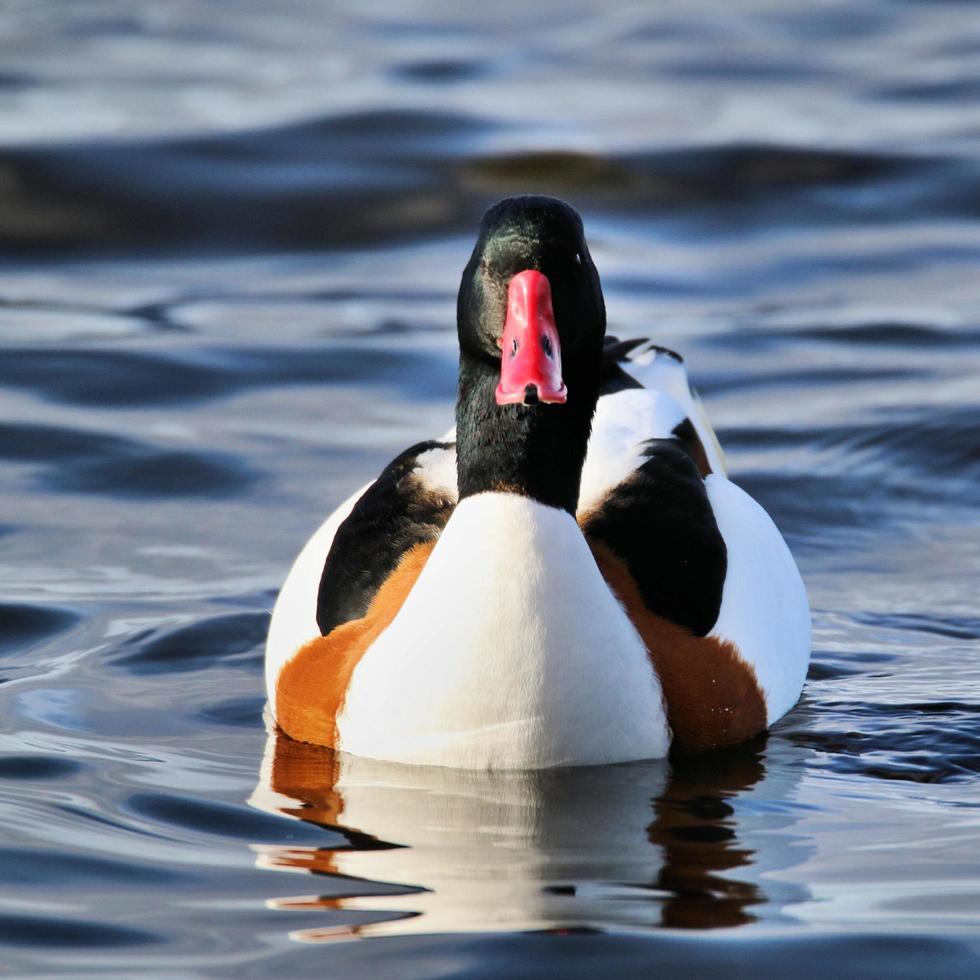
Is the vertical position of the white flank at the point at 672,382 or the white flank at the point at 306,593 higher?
the white flank at the point at 672,382

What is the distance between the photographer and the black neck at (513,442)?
4.86 meters

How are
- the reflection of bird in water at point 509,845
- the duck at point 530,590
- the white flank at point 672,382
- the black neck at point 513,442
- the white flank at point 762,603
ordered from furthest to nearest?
the white flank at point 672,382, the white flank at point 762,603, the black neck at point 513,442, the duck at point 530,590, the reflection of bird in water at point 509,845

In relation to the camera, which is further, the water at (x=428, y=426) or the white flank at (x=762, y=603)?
the white flank at (x=762, y=603)

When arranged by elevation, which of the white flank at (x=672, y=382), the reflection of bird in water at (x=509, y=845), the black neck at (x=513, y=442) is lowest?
the reflection of bird in water at (x=509, y=845)

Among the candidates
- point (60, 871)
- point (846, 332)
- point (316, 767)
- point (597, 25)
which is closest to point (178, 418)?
point (846, 332)

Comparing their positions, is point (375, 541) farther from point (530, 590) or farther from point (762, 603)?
point (762, 603)

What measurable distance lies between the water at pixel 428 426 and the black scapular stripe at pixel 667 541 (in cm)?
39

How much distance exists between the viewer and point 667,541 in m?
5.24

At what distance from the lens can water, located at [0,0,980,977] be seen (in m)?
4.09

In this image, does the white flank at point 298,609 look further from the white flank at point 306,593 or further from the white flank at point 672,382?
the white flank at point 672,382

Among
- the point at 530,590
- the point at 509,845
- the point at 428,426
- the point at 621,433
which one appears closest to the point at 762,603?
the point at 621,433

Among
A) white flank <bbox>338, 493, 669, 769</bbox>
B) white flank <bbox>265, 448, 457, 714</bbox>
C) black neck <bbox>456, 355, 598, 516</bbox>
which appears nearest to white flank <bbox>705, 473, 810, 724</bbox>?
white flank <bbox>338, 493, 669, 769</bbox>

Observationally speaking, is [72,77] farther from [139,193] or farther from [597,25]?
[597,25]

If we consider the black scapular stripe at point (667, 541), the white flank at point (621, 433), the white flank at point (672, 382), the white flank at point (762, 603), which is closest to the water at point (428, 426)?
the white flank at point (762, 603)
